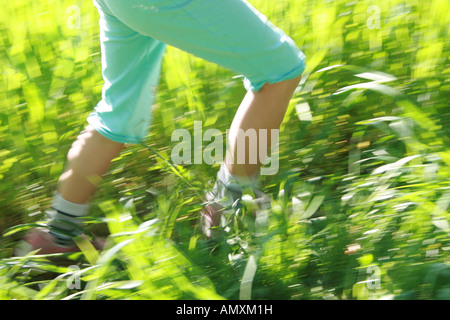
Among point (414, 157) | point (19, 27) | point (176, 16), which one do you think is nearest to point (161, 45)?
point (176, 16)

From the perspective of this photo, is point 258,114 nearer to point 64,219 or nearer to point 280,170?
point 280,170

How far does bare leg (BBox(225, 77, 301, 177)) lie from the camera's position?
1.64 m

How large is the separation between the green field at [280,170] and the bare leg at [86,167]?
99 mm

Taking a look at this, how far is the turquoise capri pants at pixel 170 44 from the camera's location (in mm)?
1446

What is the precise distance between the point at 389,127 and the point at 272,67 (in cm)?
56

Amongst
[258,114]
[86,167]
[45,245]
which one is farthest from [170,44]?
[45,245]

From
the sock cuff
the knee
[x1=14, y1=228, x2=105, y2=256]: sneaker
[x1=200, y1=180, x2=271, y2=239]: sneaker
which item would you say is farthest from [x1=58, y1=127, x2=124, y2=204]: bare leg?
the knee

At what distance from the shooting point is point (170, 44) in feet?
5.03

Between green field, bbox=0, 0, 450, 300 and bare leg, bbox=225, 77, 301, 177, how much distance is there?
123mm

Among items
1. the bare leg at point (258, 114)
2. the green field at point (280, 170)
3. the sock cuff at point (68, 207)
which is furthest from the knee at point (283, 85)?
the sock cuff at point (68, 207)

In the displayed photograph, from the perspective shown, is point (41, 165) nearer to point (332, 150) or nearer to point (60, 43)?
point (60, 43)

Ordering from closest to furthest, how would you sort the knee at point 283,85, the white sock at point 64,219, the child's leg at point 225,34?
the child's leg at point 225,34 → the knee at point 283,85 → the white sock at point 64,219

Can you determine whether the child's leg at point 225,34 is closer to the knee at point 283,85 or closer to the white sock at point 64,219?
the knee at point 283,85

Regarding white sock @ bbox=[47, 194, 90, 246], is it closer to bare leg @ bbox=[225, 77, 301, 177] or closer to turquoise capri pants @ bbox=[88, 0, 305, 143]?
turquoise capri pants @ bbox=[88, 0, 305, 143]
